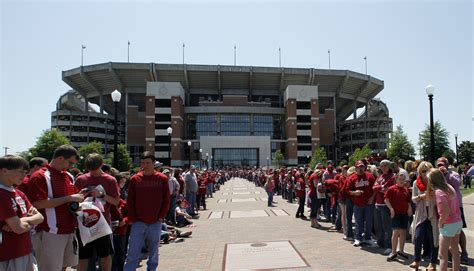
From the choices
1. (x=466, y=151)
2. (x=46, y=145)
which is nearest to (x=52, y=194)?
(x=46, y=145)

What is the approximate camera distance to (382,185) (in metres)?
8.02

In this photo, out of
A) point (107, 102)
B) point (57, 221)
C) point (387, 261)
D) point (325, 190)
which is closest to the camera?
point (57, 221)

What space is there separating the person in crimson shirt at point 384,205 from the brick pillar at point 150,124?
76019mm

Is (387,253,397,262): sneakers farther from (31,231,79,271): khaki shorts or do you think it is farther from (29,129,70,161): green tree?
(29,129,70,161): green tree

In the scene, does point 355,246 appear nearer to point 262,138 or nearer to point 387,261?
point 387,261

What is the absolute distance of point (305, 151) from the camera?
86312 mm

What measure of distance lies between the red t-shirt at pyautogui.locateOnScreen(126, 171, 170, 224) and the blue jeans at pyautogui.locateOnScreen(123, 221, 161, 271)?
10 cm

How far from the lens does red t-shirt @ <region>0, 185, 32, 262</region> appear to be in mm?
3328

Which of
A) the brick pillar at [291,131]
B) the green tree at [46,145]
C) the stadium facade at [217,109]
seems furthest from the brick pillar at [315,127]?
the green tree at [46,145]

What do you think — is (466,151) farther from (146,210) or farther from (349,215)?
(146,210)

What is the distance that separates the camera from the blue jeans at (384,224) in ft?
26.3

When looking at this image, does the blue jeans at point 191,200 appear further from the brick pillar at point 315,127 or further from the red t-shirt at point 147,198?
the brick pillar at point 315,127

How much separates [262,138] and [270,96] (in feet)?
41.7

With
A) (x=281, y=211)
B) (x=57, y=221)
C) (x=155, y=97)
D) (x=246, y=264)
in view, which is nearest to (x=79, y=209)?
(x=57, y=221)
